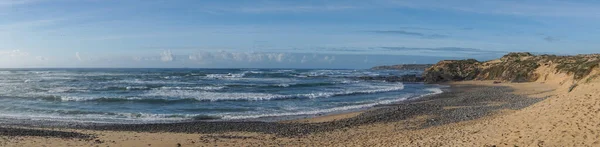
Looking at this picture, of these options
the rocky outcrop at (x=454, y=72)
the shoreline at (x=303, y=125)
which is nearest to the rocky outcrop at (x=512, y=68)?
the rocky outcrop at (x=454, y=72)

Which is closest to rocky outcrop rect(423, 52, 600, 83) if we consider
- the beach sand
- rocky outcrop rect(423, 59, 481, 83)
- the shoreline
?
rocky outcrop rect(423, 59, 481, 83)

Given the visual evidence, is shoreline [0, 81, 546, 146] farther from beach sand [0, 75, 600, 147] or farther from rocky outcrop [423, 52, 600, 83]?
rocky outcrop [423, 52, 600, 83]

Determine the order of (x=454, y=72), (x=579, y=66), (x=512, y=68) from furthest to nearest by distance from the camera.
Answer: (x=454, y=72) < (x=512, y=68) < (x=579, y=66)

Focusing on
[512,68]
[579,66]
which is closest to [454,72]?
[512,68]

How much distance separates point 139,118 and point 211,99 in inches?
291

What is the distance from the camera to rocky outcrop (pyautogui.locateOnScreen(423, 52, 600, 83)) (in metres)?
32.5

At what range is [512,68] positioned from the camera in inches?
1619

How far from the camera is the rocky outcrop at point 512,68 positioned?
32469 mm

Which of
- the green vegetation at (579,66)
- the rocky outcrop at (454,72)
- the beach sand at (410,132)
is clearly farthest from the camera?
the rocky outcrop at (454,72)

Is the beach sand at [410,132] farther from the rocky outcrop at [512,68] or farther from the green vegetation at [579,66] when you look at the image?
the rocky outcrop at [512,68]

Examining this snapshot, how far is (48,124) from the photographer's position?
16.0 metres

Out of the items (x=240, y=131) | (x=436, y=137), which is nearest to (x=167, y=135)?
(x=240, y=131)

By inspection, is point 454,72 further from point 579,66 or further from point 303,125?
point 303,125

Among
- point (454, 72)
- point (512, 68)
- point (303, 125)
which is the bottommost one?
point (303, 125)
